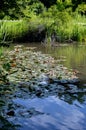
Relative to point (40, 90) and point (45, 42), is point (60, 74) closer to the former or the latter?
point (40, 90)

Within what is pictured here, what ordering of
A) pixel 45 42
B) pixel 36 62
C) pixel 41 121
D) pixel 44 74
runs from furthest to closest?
pixel 45 42 → pixel 36 62 → pixel 44 74 → pixel 41 121

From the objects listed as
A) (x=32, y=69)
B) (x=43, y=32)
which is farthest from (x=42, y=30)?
(x=32, y=69)

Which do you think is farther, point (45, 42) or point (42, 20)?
point (42, 20)

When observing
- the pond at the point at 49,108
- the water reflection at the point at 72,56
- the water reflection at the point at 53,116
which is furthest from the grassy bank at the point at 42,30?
the water reflection at the point at 53,116

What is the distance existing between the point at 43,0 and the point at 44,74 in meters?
27.5

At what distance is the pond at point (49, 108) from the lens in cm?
630

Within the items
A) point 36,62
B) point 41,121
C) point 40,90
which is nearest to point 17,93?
point 40,90

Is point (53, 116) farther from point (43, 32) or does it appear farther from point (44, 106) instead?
point (43, 32)

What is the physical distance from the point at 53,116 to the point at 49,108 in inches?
21.7

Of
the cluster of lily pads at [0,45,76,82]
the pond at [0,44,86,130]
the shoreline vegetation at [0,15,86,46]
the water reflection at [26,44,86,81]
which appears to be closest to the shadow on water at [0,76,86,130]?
the pond at [0,44,86,130]

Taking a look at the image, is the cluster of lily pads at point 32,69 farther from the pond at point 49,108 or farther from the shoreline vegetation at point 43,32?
the shoreline vegetation at point 43,32

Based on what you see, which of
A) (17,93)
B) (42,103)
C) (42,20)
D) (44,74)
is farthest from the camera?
(42,20)

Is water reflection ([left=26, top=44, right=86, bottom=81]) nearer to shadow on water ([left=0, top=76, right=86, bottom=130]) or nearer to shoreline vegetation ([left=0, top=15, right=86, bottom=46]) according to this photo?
shoreline vegetation ([left=0, top=15, right=86, bottom=46])

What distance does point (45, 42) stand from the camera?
19.5m
